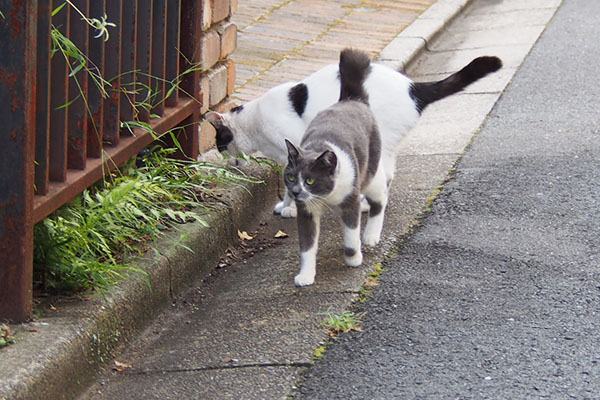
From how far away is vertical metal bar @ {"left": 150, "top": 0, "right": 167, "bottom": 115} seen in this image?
155 inches

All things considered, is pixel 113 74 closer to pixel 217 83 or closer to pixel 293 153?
pixel 293 153

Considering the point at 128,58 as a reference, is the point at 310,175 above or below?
below

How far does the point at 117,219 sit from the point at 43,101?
2.07ft

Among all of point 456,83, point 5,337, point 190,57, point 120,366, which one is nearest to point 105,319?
point 120,366

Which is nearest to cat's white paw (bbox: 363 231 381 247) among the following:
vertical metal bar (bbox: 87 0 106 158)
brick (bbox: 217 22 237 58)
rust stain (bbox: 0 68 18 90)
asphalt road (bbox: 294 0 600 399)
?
asphalt road (bbox: 294 0 600 399)

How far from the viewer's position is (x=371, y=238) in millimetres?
4059

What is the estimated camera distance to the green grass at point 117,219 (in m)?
3.18

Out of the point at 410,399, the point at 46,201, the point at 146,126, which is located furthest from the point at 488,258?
the point at 46,201

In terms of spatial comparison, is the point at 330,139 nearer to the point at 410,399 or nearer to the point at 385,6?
the point at 410,399

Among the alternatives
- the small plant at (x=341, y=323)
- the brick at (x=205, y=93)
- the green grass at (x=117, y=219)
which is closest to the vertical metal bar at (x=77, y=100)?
the green grass at (x=117, y=219)

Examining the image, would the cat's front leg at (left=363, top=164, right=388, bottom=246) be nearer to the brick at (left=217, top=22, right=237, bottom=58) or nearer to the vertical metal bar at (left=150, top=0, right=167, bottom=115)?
the vertical metal bar at (left=150, top=0, right=167, bottom=115)

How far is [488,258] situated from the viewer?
3779 millimetres

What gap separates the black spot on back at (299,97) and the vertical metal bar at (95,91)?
134 cm

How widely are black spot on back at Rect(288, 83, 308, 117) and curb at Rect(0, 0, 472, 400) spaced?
13.8 inches
